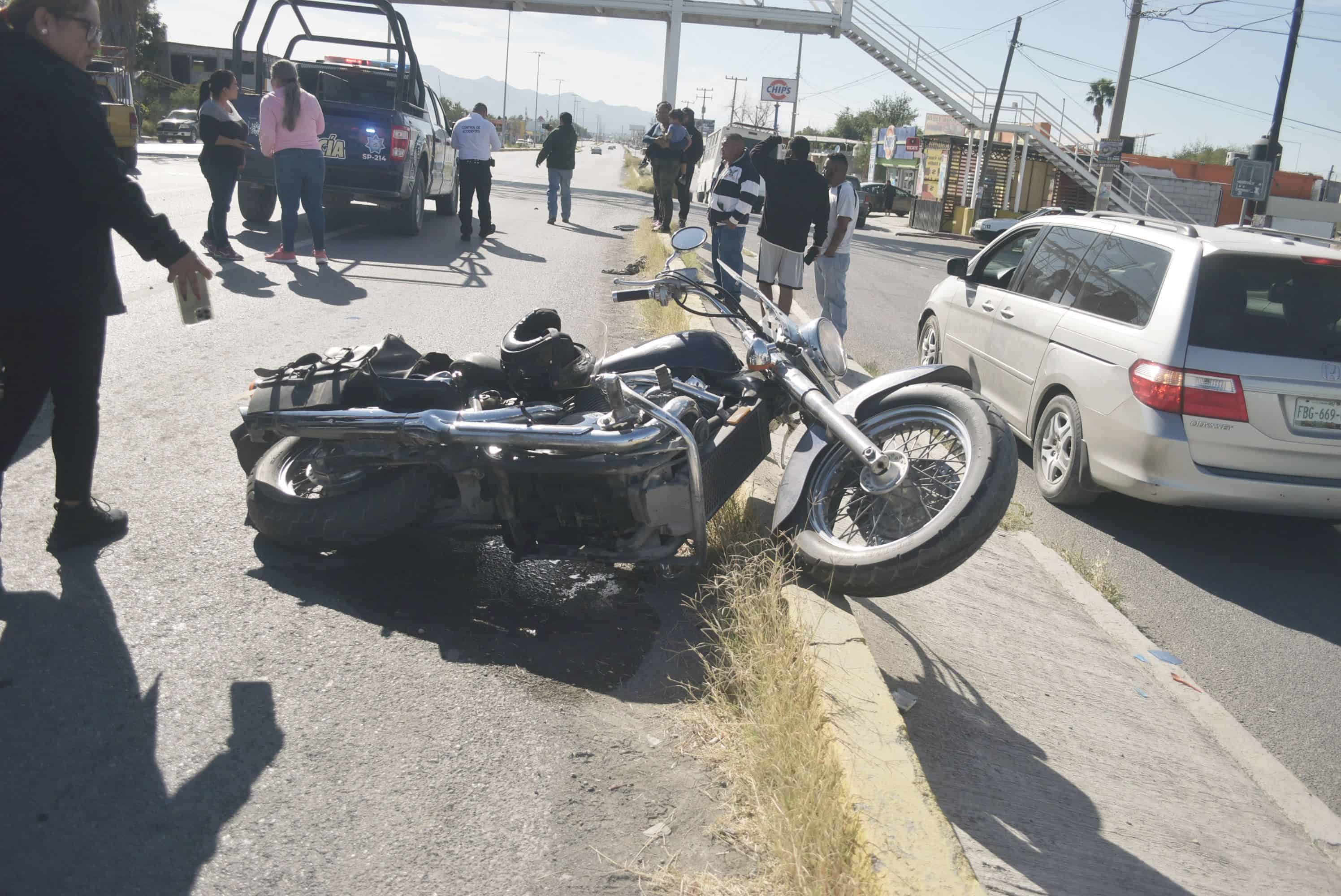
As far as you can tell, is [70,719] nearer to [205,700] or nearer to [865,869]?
[205,700]

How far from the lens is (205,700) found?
3023 millimetres

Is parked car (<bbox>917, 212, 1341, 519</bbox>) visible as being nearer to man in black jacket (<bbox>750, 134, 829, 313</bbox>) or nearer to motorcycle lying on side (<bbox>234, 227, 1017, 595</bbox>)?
motorcycle lying on side (<bbox>234, 227, 1017, 595</bbox>)

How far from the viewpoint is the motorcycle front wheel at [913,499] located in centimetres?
336

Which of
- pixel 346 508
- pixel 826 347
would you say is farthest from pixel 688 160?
pixel 346 508

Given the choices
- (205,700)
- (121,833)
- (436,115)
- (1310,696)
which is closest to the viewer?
(121,833)

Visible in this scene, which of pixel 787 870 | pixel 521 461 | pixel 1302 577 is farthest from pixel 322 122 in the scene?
pixel 787 870

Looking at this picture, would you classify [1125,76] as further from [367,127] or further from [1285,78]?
[367,127]

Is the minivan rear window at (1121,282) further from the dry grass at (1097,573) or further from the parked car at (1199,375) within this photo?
the dry grass at (1097,573)

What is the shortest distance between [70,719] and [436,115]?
1368 centimetres

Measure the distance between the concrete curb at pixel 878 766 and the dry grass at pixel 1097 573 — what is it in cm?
181

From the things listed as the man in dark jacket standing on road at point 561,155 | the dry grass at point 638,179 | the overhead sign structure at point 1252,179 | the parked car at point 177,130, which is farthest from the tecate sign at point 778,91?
the man in dark jacket standing on road at point 561,155

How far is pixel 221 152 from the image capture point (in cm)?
1081

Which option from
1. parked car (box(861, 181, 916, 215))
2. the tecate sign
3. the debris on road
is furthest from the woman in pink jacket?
the tecate sign

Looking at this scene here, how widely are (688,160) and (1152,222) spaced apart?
40.6 feet
